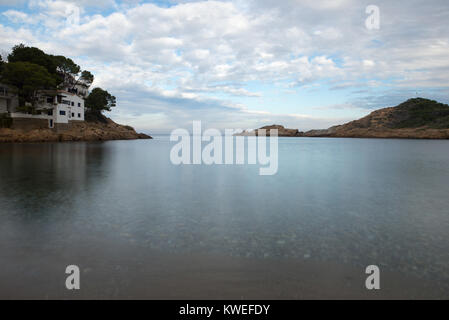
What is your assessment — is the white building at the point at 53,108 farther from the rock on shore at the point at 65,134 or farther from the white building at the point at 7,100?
the rock on shore at the point at 65,134

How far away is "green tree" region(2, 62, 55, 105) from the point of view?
2121 inches

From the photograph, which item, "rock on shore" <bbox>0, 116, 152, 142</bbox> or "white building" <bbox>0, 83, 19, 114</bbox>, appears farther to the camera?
"white building" <bbox>0, 83, 19, 114</bbox>

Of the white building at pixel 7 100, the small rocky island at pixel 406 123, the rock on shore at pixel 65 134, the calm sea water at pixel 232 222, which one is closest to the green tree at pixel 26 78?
the white building at pixel 7 100

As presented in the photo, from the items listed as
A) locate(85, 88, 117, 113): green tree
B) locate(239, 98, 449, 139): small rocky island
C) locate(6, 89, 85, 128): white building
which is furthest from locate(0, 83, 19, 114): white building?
locate(239, 98, 449, 139): small rocky island

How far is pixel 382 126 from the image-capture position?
155875 millimetres

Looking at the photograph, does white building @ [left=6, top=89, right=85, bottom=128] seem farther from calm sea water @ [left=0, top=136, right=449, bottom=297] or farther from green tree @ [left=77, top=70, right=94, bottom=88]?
calm sea water @ [left=0, top=136, right=449, bottom=297]

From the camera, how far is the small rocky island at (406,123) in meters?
133

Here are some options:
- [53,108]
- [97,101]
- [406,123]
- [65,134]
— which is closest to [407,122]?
[406,123]

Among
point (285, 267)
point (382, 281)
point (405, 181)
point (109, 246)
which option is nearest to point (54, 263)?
point (109, 246)

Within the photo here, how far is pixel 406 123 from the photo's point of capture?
491 ft

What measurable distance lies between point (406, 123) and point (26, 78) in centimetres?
17790

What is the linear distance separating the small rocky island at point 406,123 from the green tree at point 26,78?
15945cm

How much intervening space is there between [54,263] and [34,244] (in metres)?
1.48

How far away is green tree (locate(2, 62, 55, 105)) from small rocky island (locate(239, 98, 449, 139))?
159 meters
